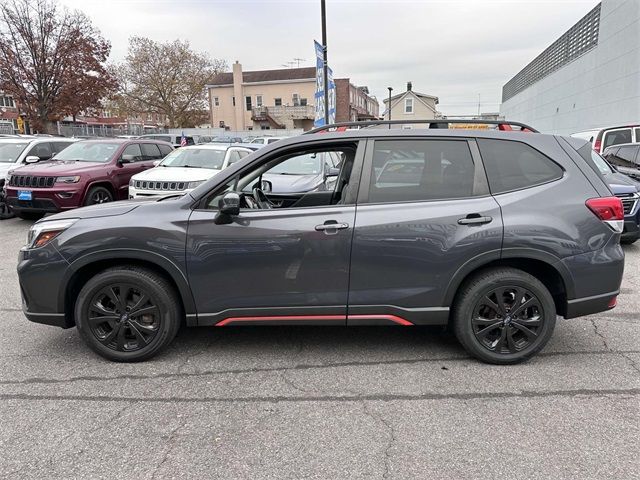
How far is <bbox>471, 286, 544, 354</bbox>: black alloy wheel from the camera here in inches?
140

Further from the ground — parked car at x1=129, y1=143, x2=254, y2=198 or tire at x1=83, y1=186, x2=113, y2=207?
parked car at x1=129, y1=143, x2=254, y2=198

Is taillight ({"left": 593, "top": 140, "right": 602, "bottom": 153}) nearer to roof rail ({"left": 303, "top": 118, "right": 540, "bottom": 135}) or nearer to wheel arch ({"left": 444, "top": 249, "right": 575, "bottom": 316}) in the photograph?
roof rail ({"left": 303, "top": 118, "right": 540, "bottom": 135})

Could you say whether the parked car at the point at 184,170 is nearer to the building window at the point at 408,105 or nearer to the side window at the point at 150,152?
the side window at the point at 150,152

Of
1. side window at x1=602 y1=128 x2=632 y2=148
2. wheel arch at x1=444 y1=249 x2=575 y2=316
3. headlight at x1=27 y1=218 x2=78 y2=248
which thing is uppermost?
side window at x1=602 y1=128 x2=632 y2=148

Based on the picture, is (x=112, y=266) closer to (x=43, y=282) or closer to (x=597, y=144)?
(x=43, y=282)

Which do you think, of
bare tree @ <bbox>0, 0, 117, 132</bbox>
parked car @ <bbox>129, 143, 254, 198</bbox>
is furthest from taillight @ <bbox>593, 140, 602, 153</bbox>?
bare tree @ <bbox>0, 0, 117, 132</bbox>

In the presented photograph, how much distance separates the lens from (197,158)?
1019cm

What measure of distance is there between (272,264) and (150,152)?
9.28m

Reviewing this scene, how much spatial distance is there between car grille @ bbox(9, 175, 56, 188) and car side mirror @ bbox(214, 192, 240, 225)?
666 cm

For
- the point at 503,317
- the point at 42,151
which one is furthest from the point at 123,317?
the point at 42,151

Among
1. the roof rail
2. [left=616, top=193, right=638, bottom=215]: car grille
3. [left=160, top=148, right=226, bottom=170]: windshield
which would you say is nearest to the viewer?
the roof rail

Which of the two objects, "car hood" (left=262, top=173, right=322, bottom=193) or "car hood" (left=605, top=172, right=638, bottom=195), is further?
"car hood" (left=262, top=173, right=322, bottom=193)

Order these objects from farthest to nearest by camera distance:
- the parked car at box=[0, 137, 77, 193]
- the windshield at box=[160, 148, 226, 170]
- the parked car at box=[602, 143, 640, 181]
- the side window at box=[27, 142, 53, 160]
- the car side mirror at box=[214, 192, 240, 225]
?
the side window at box=[27, 142, 53, 160] < the parked car at box=[0, 137, 77, 193] < the windshield at box=[160, 148, 226, 170] < the parked car at box=[602, 143, 640, 181] < the car side mirror at box=[214, 192, 240, 225]

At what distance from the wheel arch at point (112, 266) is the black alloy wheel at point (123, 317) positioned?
7.5 inches
